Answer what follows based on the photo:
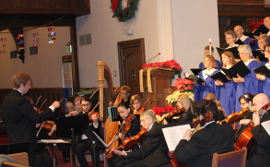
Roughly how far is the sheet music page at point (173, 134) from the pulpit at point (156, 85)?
3542 millimetres

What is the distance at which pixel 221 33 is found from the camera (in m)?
10.9

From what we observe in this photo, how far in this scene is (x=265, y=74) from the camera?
212 inches

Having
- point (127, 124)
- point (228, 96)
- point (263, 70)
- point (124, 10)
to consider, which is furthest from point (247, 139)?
point (124, 10)

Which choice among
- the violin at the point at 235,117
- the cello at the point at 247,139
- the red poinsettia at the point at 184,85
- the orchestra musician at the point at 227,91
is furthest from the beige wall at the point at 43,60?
the cello at the point at 247,139

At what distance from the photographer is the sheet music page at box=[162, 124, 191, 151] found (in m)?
3.90

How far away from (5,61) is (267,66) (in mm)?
13348

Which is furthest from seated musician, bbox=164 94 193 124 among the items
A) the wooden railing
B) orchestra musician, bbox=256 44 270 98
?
the wooden railing

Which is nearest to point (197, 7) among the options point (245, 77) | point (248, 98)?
point (245, 77)

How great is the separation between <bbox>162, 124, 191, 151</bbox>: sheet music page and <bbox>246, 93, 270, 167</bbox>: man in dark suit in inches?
26.4

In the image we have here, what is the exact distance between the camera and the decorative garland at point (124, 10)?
9.54 m

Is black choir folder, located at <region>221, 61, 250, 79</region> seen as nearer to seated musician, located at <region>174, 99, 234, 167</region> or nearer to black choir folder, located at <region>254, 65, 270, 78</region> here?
black choir folder, located at <region>254, 65, 270, 78</region>

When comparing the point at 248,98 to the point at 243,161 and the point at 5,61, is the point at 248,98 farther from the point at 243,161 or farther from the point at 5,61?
the point at 5,61

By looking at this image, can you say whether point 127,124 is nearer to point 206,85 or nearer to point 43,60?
point 206,85

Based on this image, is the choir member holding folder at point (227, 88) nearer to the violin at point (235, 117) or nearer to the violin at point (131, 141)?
the violin at point (235, 117)
